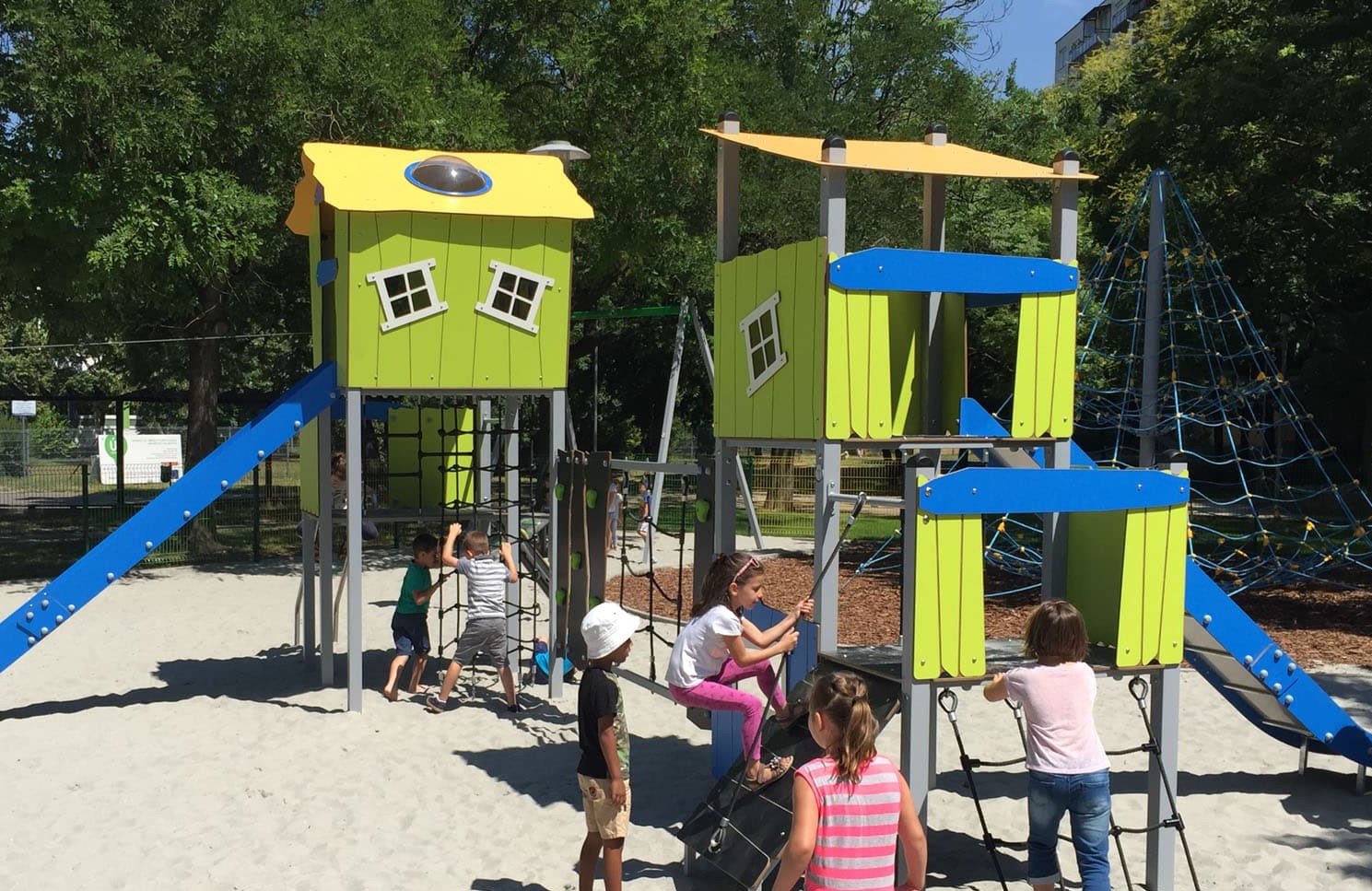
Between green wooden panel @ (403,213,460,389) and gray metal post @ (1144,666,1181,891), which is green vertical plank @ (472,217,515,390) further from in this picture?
gray metal post @ (1144,666,1181,891)

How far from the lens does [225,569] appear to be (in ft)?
56.6

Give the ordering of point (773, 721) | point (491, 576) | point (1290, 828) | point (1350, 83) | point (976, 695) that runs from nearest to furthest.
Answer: point (773, 721) < point (1290, 828) < point (491, 576) < point (976, 695) < point (1350, 83)

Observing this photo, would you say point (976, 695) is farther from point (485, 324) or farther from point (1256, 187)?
point (1256, 187)

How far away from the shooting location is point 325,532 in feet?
32.5

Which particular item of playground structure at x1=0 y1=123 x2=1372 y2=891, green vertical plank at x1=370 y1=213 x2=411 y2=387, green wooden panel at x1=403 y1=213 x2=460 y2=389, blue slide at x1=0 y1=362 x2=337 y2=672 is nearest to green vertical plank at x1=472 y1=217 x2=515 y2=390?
playground structure at x1=0 y1=123 x2=1372 y2=891

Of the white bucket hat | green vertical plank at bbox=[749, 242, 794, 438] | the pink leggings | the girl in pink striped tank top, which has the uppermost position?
green vertical plank at bbox=[749, 242, 794, 438]

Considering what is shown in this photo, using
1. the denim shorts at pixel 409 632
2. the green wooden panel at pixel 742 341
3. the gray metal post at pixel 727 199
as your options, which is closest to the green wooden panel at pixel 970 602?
the green wooden panel at pixel 742 341

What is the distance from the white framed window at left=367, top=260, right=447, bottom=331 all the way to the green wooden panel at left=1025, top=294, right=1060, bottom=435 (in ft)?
14.6

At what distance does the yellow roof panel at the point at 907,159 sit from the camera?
644 cm

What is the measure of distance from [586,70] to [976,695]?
10.8 meters

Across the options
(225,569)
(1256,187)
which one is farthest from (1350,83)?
(225,569)

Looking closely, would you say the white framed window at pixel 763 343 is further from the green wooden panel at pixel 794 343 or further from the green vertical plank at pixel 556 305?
the green vertical plank at pixel 556 305

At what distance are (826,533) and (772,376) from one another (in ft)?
3.20

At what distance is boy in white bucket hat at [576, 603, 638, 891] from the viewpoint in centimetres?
504
